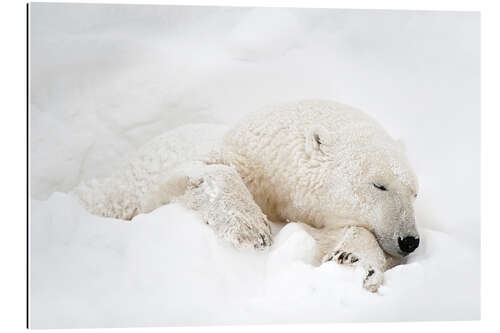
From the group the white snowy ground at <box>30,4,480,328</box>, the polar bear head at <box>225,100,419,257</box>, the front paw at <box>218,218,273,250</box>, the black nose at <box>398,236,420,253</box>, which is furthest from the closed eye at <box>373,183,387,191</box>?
the front paw at <box>218,218,273,250</box>

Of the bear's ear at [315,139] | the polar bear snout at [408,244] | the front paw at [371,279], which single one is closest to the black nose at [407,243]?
the polar bear snout at [408,244]

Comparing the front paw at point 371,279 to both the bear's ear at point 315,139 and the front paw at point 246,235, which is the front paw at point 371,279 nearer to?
the front paw at point 246,235

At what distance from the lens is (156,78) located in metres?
3.80

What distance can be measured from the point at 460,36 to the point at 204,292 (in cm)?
190

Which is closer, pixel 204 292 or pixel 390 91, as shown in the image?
pixel 204 292

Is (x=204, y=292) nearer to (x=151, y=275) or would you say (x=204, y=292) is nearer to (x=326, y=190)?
(x=151, y=275)

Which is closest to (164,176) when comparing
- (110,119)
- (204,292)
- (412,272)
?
(110,119)

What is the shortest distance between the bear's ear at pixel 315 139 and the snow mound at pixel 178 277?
0.37 m

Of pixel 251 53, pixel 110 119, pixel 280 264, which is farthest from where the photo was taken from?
pixel 251 53

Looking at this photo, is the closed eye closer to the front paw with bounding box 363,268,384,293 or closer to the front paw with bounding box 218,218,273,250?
the front paw with bounding box 363,268,384,293

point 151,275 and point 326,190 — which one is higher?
point 326,190

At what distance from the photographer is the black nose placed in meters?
3.49

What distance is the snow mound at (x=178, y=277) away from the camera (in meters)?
3.46

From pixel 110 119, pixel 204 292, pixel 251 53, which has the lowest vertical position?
pixel 204 292
